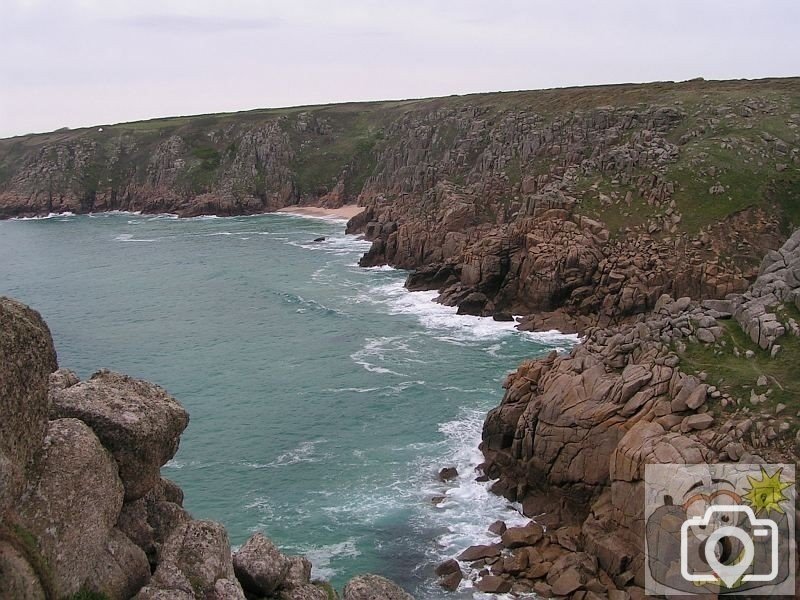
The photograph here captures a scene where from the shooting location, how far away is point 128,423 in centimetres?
2002

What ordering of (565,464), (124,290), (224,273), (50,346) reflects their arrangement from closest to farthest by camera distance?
(50,346), (565,464), (124,290), (224,273)

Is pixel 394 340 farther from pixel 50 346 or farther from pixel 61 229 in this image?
pixel 61 229

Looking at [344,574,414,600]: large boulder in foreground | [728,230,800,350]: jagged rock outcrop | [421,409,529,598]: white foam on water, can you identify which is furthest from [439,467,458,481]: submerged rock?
[344,574,414,600]: large boulder in foreground

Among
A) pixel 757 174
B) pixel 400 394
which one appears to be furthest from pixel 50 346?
pixel 757 174

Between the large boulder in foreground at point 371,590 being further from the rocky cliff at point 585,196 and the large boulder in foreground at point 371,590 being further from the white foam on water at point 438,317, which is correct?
the rocky cliff at point 585,196

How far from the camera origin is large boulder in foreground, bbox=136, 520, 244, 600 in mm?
18328

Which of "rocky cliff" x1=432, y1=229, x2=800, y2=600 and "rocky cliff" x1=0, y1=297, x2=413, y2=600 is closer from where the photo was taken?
"rocky cliff" x1=0, y1=297, x2=413, y2=600

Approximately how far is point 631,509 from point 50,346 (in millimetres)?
22983


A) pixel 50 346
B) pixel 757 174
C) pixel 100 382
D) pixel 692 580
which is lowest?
pixel 692 580

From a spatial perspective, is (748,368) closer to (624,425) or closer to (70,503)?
(624,425)

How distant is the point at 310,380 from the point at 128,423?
3703 centimetres

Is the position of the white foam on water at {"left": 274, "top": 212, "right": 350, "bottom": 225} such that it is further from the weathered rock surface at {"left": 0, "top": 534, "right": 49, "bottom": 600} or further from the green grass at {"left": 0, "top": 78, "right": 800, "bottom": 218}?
the weathered rock surface at {"left": 0, "top": 534, "right": 49, "bottom": 600}

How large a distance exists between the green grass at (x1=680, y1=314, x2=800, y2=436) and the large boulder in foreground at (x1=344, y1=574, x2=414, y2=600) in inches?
→ 678

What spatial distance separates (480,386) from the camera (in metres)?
54.2
